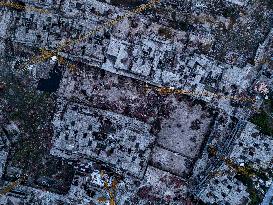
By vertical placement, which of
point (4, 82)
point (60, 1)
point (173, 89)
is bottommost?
point (4, 82)

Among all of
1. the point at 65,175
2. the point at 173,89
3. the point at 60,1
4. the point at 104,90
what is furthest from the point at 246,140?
the point at 60,1

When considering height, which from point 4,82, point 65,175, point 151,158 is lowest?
point 65,175

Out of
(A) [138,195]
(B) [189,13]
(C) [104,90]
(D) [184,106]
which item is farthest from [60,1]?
(A) [138,195]

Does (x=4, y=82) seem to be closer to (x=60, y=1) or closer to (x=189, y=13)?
(x=60, y=1)

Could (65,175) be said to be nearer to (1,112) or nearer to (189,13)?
(1,112)

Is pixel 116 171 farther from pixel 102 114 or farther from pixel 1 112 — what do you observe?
pixel 1 112

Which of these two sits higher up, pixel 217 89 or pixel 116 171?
pixel 217 89

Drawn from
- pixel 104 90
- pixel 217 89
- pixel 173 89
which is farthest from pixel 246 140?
pixel 104 90

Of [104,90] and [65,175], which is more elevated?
[104,90]
